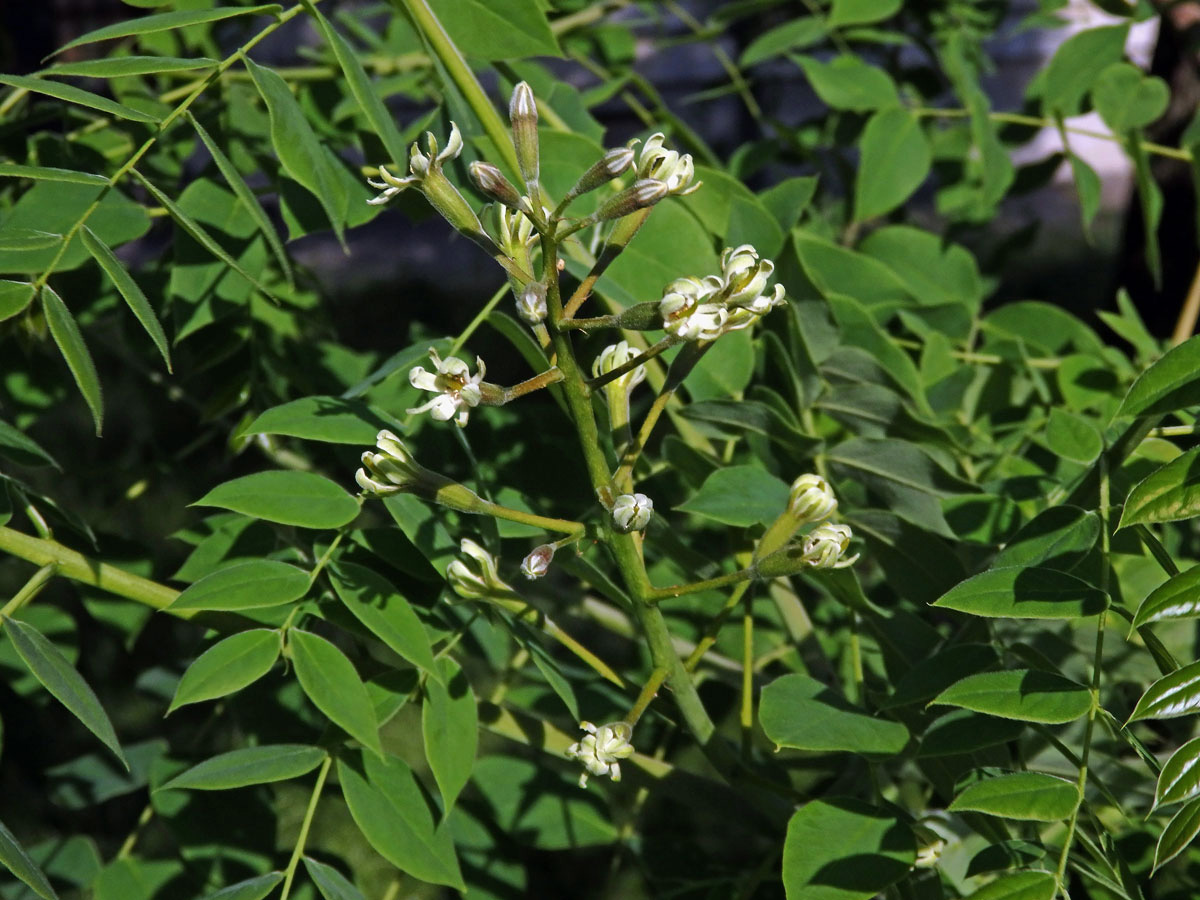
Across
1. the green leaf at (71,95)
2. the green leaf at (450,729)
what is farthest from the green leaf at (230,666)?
the green leaf at (71,95)

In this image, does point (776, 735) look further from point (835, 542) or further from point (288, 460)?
point (288, 460)

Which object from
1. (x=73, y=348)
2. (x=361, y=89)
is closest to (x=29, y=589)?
(x=73, y=348)

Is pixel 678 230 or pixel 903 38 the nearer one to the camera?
pixel 678 230

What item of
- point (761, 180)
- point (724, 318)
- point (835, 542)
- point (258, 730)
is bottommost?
point (761, 180)

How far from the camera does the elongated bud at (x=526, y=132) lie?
0.55m

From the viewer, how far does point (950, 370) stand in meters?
0.99

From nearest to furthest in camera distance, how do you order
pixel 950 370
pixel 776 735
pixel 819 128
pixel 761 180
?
pixel 776 735, pixel 950 370, pixel 819 128, pixel 761 180

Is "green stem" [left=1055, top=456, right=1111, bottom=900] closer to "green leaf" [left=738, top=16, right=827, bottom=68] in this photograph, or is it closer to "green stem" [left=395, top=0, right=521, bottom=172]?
"green stem" [left=395, top=0, right=521, bottom=172]

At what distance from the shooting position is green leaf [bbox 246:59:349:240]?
2.28 feet

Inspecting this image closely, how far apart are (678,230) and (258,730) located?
1.74 ft

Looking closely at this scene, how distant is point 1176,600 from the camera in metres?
0.54

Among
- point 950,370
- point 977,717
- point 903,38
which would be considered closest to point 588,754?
point 977,717

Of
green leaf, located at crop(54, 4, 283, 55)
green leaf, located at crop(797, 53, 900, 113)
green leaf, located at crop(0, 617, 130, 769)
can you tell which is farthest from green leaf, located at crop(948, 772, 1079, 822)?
green leaf, located at crop(797, 53, 900, 113)

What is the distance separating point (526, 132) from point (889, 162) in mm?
657
